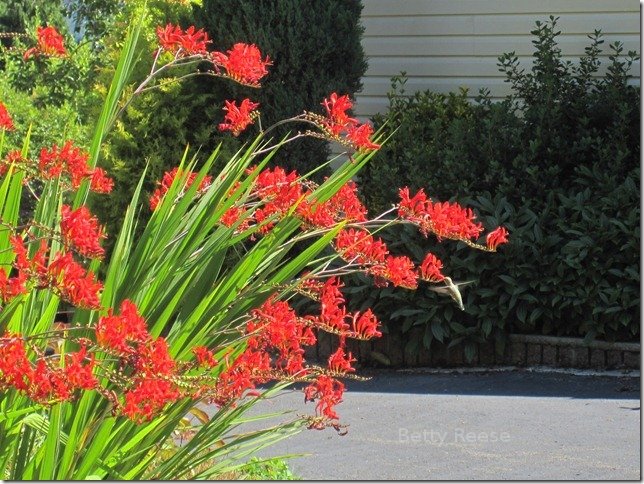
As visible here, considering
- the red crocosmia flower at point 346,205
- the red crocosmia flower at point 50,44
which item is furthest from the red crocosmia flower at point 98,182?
the red crocosmia flower at point 346,205

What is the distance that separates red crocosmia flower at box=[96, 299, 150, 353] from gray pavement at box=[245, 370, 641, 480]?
8.96ft

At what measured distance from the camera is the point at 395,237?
7145 mm

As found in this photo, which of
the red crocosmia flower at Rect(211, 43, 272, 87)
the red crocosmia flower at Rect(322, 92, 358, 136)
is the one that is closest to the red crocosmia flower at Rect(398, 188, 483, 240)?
the red crocosmia flower at Rect(322, 92, 358, 136)

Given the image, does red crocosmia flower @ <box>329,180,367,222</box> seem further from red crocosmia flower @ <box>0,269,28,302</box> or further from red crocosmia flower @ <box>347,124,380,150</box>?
red crocosmia flower @ <box>0,269,28,302</box>

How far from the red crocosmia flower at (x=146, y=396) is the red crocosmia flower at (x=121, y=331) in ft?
0.32

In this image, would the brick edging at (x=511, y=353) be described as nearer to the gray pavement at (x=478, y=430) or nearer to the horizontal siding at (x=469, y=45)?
the gray pavement at (x=478, y=430)

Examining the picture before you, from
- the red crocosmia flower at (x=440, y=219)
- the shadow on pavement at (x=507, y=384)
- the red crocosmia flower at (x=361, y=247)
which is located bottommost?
the shadow on pavement at (x=507, y=384)

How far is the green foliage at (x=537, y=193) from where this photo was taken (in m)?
6.61

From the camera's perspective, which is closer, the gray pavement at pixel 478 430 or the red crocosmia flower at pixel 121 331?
the red crocosmia flower at pixel 121 331

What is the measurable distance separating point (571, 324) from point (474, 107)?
1.96 meters

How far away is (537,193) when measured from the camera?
7133 mm

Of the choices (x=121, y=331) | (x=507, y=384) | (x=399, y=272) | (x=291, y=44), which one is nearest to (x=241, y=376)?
(x=121, y=331)

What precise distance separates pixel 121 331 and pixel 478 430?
361 centimetres

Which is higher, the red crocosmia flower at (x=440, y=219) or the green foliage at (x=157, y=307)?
the red crocosmia flower at (x=440, y=219)
